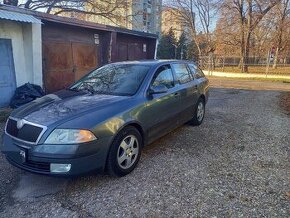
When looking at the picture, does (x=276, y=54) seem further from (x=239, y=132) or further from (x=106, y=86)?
(x=106, y=86)

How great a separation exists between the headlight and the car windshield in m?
1.10

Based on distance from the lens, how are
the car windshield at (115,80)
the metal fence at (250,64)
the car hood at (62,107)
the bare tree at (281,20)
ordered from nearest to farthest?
the car hood at (62,107) → the car windshield at (115,80) → the metal fence at (250,64) → the bare tree at (281,20)

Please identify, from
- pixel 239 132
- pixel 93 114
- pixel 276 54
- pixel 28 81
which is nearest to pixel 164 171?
pixel 93 114

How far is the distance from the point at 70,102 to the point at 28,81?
5.57m

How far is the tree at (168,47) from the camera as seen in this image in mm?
39469

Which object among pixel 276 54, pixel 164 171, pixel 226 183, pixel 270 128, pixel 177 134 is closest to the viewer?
pixel 226 183

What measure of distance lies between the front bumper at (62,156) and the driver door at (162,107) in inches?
41.7

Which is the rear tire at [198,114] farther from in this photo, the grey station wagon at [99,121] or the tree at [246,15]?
the tree at [246,15]

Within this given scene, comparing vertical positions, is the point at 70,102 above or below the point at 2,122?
above

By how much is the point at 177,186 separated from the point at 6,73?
6.76 m

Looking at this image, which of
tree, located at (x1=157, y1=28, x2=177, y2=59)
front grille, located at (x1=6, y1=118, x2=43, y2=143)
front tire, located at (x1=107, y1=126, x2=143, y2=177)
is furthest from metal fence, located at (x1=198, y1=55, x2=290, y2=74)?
front grille, located at (x1=6, y1=118, x2=43, y2=143)

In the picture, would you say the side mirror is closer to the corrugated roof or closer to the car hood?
the car hood

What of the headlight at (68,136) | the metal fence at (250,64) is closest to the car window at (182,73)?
the headlight at (68,136)

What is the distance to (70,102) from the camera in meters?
3.68
